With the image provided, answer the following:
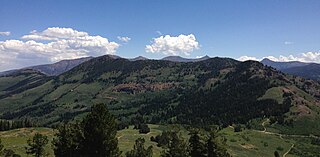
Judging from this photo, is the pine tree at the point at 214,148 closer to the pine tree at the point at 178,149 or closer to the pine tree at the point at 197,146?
the pine tree at the point at 197,146

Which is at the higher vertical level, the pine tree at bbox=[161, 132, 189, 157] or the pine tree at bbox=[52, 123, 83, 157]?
the pine tree at bbox=[52, 123, 83, 157]

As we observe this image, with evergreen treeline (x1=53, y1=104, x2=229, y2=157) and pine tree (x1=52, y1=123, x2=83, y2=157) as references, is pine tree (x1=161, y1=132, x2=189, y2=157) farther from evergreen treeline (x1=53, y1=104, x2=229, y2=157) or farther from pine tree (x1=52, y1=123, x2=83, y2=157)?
pine tree (x1=52, y1=123, x2=83, y2=157)

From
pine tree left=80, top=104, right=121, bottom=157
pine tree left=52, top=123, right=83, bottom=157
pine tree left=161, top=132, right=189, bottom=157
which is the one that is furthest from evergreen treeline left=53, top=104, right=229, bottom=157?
pine tree left=161, top=132, right=189, bottom=157

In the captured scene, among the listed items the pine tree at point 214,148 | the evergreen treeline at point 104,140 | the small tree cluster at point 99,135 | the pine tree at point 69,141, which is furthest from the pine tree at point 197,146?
the pine tree at point 69,141

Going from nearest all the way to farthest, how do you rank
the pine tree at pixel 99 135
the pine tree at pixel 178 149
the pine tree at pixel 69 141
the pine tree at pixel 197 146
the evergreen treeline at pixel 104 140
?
the pine tree at pixel 99 135 < the evergreen treeline at pixel 104 140 < the pine tree at pixel 197 146 < the pine tree at pixel 69 141 < the pine tree at pixel 178 149

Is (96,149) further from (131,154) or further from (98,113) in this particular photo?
(131,154)

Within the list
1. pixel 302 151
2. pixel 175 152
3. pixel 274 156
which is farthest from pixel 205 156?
pixel 302 151

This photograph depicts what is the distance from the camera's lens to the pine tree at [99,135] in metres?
66.2

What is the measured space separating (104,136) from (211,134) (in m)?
21.0

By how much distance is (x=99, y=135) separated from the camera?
66.1 meters

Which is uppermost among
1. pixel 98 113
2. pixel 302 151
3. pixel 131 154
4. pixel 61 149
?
pixel 98 113

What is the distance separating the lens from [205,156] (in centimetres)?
6800

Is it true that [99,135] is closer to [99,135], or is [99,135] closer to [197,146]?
[99,135]

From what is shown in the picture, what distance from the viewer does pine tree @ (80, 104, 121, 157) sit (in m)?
66.2
